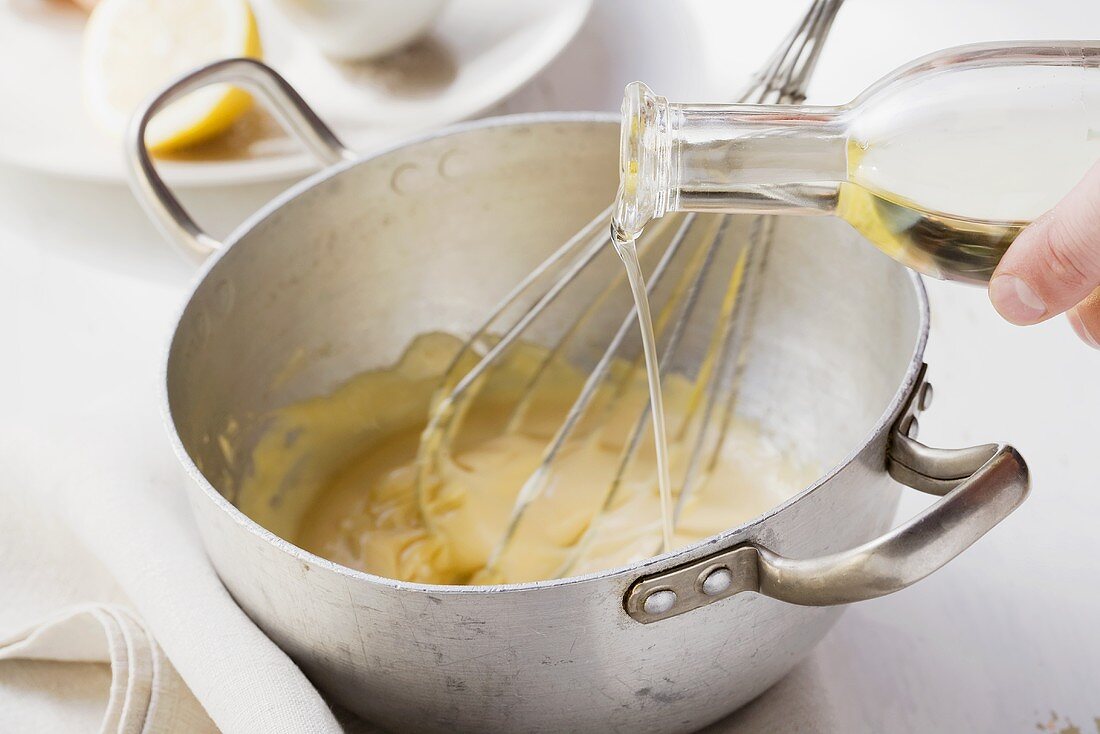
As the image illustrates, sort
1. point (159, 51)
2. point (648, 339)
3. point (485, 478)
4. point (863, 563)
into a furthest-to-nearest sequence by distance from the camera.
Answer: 1. point (159, 51)
2. point (485, 478)
3. point (648, 339)
4. point (863, 563)

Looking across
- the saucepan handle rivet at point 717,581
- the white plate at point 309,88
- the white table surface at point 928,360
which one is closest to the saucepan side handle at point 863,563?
the saucepan handle rivet at point 717,581

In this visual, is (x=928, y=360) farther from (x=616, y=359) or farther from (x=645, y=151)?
(x=645, y=151)

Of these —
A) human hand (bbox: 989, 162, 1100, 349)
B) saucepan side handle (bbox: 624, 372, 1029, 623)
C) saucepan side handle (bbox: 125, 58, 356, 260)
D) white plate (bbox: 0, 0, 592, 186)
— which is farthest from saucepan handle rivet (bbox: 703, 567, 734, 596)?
white plate (bbox: 0, 0, 592, 186)

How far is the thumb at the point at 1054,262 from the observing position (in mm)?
279

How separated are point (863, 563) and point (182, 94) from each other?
323 mm

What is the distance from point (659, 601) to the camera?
11.5 inches

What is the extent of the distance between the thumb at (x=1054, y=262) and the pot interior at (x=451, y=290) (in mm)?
105

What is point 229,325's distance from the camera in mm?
466

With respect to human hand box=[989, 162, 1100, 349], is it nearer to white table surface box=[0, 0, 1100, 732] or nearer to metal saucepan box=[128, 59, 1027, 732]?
metal saucepan box=[128, 59, 1027, 732]

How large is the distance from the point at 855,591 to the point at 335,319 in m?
0.31

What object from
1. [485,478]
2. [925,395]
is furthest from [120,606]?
[925,395]

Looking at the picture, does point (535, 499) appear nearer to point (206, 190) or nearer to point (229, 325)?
point (229, 325)

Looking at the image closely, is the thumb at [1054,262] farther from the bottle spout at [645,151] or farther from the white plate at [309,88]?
the white plate at [309,88]

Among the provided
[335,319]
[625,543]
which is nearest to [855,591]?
[625,543]
